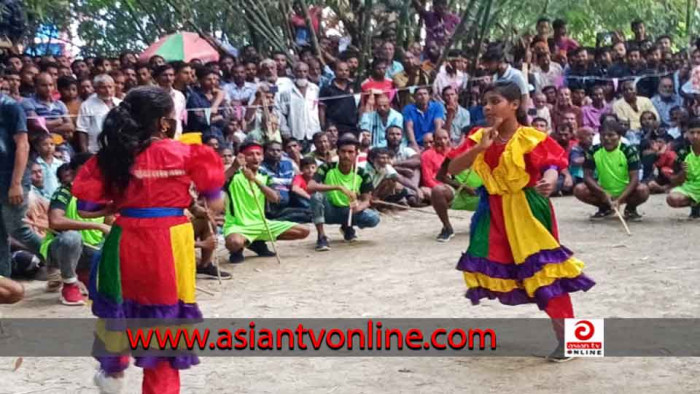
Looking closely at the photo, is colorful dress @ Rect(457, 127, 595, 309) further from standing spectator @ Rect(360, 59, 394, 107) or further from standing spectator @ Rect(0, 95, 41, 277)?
standing spectator @ Rect(360, 59, 394, 107)

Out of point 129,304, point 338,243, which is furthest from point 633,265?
point 129,304

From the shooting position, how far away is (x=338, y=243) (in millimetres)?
10031

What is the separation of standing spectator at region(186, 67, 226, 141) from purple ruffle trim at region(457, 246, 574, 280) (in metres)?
5.87

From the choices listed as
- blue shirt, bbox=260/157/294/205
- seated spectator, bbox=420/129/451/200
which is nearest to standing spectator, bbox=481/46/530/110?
seated spectator, bbox=420/129/451/200

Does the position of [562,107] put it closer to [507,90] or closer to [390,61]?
[390,61]

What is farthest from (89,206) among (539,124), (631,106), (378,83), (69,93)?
(631,106)

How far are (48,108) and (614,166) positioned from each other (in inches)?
224

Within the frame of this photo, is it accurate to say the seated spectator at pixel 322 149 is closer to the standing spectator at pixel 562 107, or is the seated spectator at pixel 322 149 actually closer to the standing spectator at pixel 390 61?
the standing spectator at pixel 390 61

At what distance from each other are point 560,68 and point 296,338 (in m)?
9.41

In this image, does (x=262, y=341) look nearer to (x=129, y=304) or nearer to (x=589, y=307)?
(x=129, y=304)

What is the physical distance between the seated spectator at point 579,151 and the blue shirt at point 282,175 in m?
3.68

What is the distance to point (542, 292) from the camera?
5609 millimetres

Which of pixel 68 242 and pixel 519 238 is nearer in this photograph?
pixel 519 238

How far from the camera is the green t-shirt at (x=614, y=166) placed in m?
10.7
